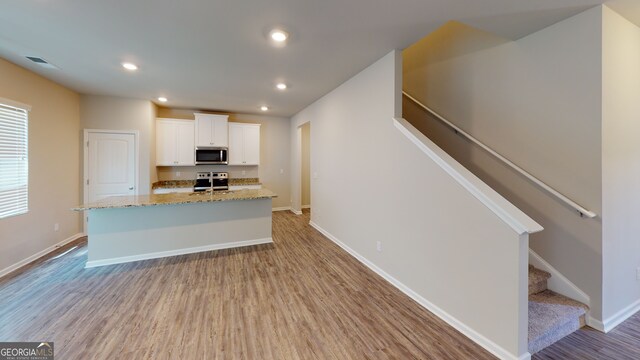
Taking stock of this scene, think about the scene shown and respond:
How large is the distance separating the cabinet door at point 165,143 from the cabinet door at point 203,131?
492 millimetres

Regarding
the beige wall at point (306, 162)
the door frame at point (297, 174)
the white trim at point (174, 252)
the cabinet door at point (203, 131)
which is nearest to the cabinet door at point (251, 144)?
the cabinet door at point (203, 131)

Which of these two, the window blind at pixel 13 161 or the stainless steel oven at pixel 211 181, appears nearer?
the window blind at pixel 13 161

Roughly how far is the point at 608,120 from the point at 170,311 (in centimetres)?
430

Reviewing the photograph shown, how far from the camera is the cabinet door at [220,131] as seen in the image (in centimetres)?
561

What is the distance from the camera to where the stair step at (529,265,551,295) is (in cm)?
228

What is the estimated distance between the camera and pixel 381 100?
2922 millimetres

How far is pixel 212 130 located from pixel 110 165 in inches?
79.4

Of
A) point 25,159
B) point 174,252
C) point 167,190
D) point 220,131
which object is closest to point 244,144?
point 220,131

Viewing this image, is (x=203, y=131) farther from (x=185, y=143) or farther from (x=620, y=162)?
(x=620, y=162)

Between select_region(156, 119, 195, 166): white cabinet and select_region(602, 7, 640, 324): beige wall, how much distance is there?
6406 mm

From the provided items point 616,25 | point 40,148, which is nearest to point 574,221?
point 616,25

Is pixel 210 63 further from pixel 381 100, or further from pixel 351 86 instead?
pixel 381 100

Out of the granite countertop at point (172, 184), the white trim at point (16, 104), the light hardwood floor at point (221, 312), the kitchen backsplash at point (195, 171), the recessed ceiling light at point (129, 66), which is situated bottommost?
the light hardwood floor at point (221, 312)

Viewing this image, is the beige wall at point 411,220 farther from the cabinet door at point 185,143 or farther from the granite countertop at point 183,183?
the cabinet door at point 185,143
